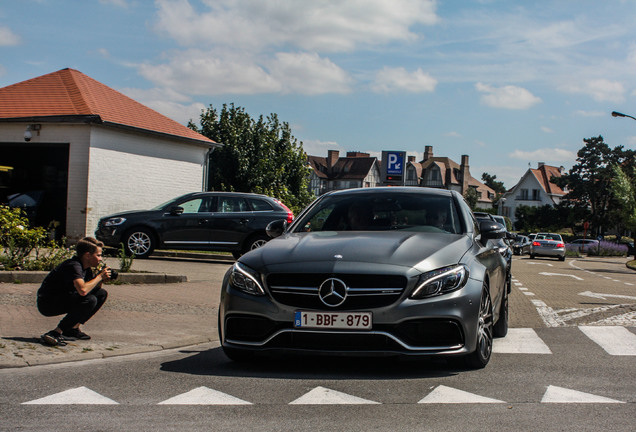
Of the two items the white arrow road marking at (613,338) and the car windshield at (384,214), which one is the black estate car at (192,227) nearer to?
the white arrow road marking at (613,338)

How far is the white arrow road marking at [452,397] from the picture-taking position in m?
5.29

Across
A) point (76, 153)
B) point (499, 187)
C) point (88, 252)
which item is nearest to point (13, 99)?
point (76, 153)

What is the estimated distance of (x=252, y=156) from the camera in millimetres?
41594

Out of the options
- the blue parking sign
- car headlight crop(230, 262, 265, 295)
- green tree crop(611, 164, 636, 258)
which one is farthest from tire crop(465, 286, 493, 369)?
green tree crop(611, 164, 636, 258)

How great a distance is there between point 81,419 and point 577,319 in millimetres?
7691

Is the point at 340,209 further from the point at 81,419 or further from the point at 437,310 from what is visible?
the point at 81,419

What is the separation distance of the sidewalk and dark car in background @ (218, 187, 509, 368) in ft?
4.63

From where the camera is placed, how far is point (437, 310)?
18.9 ft

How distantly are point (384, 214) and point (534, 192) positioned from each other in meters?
109

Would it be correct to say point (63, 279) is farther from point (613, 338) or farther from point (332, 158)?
point (332, 158)

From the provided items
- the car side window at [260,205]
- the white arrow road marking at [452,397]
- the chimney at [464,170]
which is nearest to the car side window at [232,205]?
the car side window at [260,205]

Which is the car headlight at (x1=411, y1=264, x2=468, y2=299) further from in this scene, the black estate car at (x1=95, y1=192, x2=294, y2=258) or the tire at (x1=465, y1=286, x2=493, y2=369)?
the black estate car at (x1=95, y1=192, x2=294, y2=258)

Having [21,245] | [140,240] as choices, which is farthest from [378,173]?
[21,245]

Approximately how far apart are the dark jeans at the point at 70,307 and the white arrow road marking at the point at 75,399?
183cm
